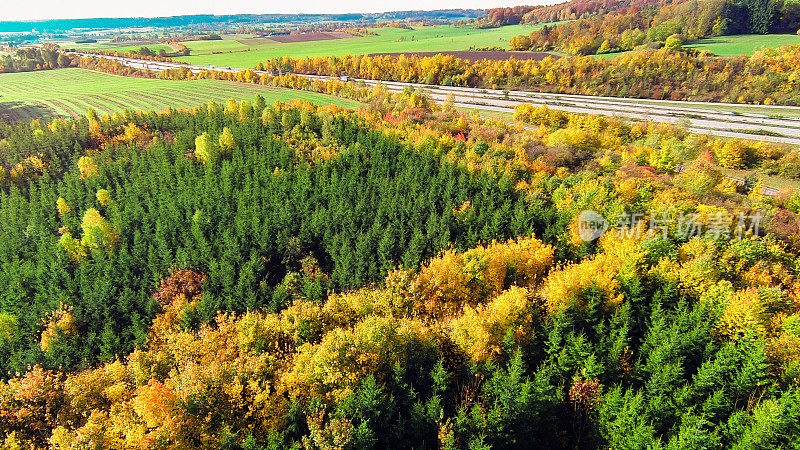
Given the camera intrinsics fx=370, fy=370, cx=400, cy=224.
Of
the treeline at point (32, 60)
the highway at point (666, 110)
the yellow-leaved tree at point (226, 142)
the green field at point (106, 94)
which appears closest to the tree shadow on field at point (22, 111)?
the green field at point (106, 94)

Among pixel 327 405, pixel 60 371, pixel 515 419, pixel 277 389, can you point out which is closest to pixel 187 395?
pixel 277 389

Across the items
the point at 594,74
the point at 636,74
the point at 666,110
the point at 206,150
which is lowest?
the point at 206,150

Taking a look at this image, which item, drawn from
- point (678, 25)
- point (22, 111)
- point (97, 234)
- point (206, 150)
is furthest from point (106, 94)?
point (678, 25)

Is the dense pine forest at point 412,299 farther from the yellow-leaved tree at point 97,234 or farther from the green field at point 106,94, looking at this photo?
the green field at point 106,94

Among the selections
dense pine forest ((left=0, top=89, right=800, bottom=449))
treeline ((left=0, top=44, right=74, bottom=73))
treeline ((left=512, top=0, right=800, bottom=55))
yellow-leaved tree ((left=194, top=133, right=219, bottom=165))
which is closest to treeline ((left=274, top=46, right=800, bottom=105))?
treeline ((left=512, top=0, right=800, bottom=55))

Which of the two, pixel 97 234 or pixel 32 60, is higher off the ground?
pixel 32 60

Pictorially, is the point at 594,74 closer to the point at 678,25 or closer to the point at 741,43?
the point at 678,25

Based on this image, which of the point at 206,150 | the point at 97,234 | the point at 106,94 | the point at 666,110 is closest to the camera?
the point at 97,234
